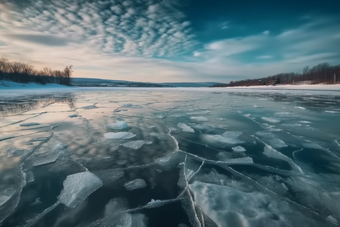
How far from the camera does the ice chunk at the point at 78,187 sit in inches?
58.3

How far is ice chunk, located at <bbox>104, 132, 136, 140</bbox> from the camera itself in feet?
10.3

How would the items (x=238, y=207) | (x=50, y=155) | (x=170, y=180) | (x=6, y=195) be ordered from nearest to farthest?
(x=238, y=207) < (x=6, y=195) < (x=170, y=180) < (x=50, y=155)

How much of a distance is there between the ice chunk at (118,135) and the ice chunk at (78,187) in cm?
129

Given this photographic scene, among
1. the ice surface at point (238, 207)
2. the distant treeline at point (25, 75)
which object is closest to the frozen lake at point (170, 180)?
the ice surface at point (238, 207)

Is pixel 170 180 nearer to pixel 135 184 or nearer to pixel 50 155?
pixel 135 184

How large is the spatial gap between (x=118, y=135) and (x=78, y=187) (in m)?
1.65

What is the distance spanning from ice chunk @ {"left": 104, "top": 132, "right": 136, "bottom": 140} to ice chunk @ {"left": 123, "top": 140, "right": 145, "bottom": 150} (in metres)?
0.32

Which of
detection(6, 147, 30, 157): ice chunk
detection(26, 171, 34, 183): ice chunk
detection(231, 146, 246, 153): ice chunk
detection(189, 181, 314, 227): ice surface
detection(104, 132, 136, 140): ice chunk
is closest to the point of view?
detection(189, 181, 314, 227): ice surface

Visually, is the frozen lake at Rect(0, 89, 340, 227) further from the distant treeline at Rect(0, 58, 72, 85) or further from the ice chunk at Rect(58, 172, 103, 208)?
the distant treeline at Rect(0, 58, 72, 85)

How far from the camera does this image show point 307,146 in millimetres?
2709

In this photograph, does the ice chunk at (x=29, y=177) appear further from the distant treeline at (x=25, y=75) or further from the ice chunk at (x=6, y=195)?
the distant treeline at (x=25, y=75)

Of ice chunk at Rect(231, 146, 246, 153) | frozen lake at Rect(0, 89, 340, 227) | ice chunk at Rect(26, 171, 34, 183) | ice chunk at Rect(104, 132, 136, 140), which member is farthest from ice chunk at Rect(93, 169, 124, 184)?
ice chunk at Rect(231, 146, 246, 153)

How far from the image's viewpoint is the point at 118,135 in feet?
10.7

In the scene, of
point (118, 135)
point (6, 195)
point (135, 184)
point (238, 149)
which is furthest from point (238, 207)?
point (118, 135)
